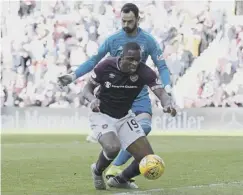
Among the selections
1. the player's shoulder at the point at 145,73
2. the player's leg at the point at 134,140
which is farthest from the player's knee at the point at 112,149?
the player's shoulder at the point at 145,73

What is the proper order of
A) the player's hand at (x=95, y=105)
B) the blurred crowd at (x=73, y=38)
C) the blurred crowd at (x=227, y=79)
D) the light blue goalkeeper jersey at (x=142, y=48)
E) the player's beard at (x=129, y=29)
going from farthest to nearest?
the blurred crowd at (x=73, y=38) < the blurred crowd at (x=227, y=79) < the light blue goalkeeper jersey at (x=142, y=48) < the player's beard at (x=129, y=29) < the player's hand at (x=95, y=105)

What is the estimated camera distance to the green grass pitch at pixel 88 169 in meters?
7.87

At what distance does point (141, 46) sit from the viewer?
8.55 m

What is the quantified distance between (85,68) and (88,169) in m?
2.75

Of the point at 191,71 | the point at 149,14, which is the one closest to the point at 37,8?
the point at 149,14

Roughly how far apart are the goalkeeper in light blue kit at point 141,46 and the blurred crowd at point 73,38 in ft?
52.2

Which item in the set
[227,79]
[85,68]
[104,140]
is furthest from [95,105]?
[227,79]

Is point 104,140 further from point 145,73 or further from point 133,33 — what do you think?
point 133,33

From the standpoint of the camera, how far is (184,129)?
22.2 m

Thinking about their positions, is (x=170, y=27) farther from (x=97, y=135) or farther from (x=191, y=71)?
(x=97, y=135)

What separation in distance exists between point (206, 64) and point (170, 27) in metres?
2.02

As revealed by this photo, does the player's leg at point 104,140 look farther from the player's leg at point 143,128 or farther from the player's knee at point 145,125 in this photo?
the player's knee at point 145,125

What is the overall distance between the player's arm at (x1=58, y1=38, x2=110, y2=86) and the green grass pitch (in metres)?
1.30

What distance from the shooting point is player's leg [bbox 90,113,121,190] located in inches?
290
